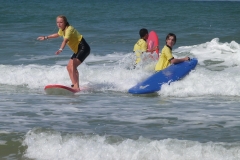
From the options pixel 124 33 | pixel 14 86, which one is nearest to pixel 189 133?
pixel 14 86

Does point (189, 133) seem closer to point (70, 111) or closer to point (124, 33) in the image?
point (70, 111)

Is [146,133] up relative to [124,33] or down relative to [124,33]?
down

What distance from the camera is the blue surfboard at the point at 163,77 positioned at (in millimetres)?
9812

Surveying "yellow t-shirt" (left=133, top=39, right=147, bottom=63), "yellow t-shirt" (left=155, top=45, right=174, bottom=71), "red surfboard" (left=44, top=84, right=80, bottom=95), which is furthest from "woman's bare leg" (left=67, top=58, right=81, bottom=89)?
"yellow t-shirt" (left=133, top=39, right=147, bottom=63)

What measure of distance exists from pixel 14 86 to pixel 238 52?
6141 millimetres

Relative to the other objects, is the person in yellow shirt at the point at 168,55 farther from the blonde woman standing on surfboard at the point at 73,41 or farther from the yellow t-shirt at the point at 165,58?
the blonde woman standing on surfboard at the point at 73,41

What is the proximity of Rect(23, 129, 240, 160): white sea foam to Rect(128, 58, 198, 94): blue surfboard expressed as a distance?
367 centimetres

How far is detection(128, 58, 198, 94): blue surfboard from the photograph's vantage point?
9812 mm

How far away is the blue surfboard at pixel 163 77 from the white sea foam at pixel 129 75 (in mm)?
111

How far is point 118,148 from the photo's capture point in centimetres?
583

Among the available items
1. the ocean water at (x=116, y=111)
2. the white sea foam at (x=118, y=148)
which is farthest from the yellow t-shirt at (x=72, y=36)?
the white sea foam at (x=118, y=148)

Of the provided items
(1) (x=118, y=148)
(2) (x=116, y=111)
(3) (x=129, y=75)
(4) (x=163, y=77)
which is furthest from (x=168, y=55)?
(1) (x=118, y=148)

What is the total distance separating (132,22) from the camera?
2734 centimetres

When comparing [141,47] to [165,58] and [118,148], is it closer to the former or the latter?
[165,58]
